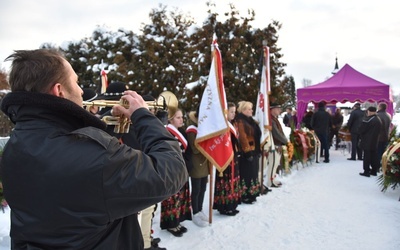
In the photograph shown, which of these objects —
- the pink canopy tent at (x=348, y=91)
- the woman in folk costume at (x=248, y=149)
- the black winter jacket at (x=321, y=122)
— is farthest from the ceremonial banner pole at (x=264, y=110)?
the pink canopy tent at (x=348, y=91)

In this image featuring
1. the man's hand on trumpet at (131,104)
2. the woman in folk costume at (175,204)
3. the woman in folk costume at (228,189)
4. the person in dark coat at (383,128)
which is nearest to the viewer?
the man's hand on trumpet at (131,104)

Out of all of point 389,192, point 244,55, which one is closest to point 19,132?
point 389,192

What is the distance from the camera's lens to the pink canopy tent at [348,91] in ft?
39.2

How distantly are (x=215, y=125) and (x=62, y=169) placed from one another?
149 inches

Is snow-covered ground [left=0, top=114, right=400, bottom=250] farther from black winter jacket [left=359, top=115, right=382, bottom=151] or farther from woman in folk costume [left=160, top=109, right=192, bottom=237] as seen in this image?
black winter jacket [left=359, top=115, right=382, bottom=151]

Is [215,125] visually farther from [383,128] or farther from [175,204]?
[383,128]

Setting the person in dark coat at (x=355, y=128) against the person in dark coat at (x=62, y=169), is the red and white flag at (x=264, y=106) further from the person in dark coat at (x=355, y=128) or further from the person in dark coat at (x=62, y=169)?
the person in dark coat at (x=355, y=128)

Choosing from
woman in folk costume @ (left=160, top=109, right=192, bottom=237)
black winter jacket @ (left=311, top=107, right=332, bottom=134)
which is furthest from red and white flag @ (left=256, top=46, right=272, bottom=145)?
black winter jacket @ (left=311, top=107, right=332, bottom=134)

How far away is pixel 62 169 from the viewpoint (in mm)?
1075

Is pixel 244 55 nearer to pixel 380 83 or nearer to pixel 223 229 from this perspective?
pixel 380 83

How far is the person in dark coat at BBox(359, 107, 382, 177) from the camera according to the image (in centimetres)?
838

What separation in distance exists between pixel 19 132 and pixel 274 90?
→ 12568mm

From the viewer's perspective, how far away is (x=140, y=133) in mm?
1322

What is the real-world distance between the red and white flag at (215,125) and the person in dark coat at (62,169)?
3.54 meters
